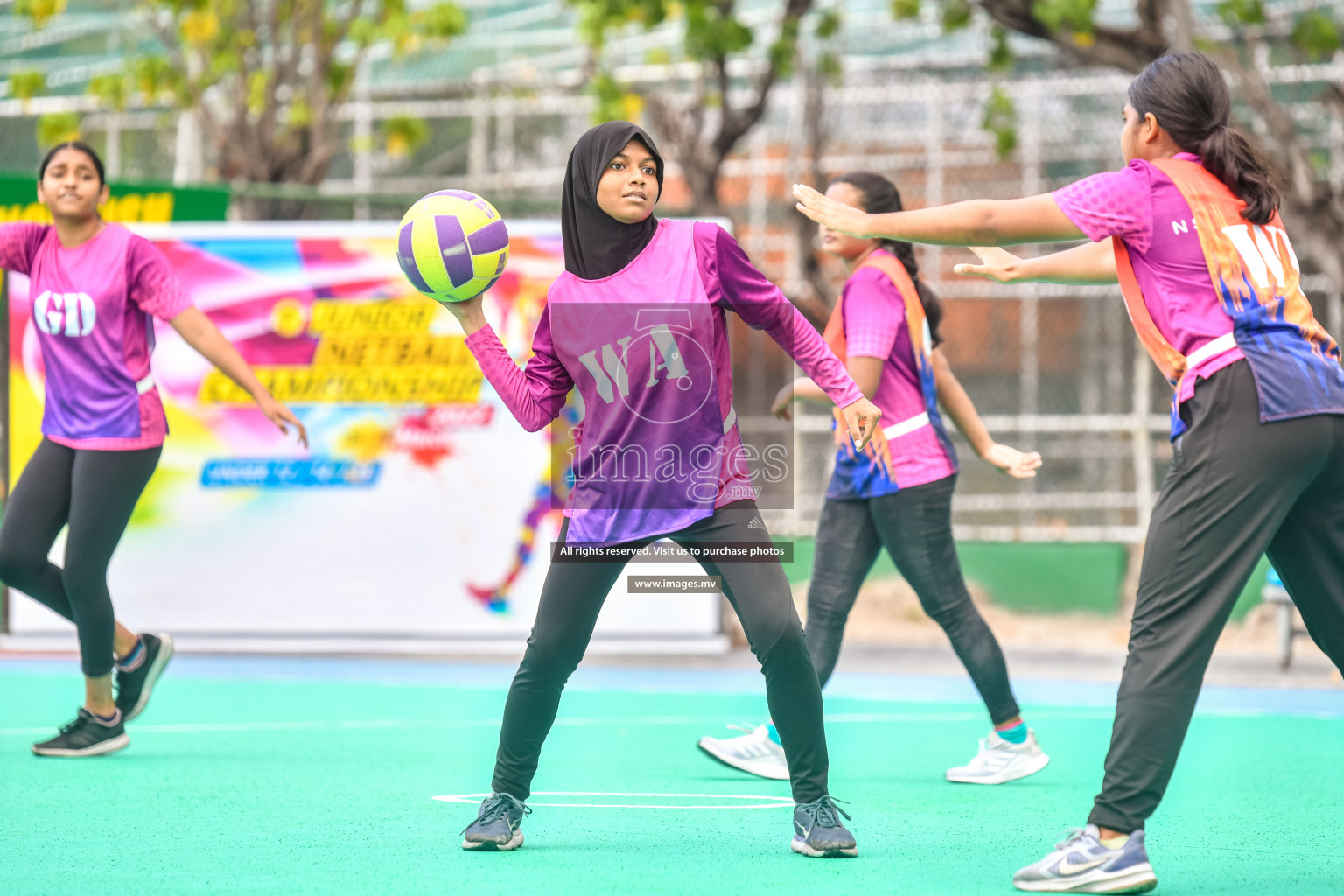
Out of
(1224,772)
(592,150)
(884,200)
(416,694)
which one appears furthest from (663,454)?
(416,694)

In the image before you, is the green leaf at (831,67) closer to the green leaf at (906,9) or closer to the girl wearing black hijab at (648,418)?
the green leaf at (906,9)

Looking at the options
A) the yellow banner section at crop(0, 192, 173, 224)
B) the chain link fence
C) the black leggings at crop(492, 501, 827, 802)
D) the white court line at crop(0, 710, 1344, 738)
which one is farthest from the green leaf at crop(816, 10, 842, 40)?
the black leggings at crop(492, 501, 827, 802)

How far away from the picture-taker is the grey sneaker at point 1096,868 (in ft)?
11.9

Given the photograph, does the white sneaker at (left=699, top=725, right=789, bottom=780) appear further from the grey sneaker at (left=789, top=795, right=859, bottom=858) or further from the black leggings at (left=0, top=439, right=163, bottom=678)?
the black leggings at (left=0, top=439, right=163, bottom=678)

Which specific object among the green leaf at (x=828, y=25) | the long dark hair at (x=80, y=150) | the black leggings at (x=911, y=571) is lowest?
the black leggings at (x=911, y=571)

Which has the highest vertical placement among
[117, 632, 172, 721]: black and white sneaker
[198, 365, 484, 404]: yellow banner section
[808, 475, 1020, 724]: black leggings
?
[198, 365, 484, 404]: yellow banner section

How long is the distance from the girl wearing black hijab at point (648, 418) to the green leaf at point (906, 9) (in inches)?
292

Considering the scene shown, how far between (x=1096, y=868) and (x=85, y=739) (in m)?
3.86

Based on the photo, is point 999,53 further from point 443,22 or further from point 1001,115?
point 443,22

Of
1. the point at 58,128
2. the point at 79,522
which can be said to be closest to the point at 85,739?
the point at 79,522

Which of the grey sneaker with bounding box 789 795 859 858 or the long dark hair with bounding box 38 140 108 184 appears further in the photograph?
the long dark hair with bounding box 38 140 108 184

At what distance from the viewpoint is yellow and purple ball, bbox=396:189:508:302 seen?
13.2ft

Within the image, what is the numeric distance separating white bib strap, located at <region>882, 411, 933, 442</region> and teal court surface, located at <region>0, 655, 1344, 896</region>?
1.26m

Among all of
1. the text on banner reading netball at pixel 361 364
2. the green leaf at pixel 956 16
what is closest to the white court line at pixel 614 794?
the text on banner reading netball at pixel 361 364
